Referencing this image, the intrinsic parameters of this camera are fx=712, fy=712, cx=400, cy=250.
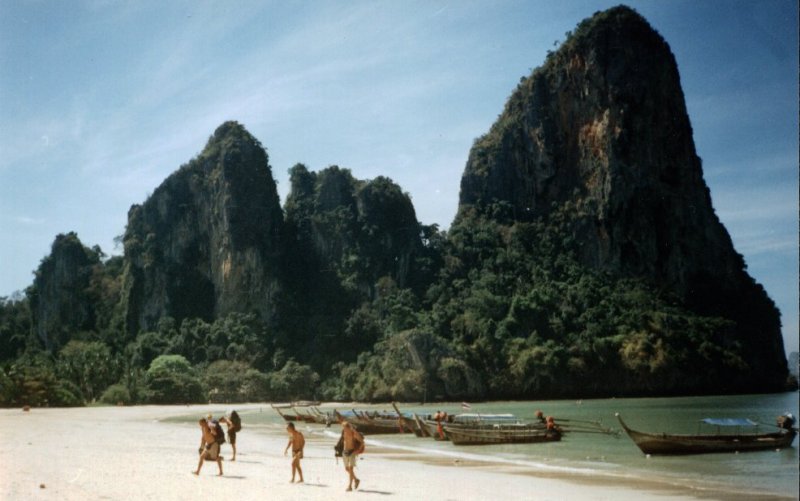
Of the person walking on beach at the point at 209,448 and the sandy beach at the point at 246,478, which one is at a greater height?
the person walking on beach at the point at 209,448

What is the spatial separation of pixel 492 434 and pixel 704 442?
692 cm

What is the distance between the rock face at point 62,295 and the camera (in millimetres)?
92938

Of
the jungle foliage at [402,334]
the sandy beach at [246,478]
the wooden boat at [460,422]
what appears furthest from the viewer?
the jungle foliage at [402,334]

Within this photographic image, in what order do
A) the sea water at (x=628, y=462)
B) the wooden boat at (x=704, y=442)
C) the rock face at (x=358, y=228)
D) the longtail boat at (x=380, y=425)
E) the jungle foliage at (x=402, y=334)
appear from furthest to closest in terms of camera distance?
the rock face at (x=358, y=228) → the jungle foliage at (x=402, y=334) → the longtail boat at (x=380, y=425) → the wooden boat at (x=704, y=442) → the sea water at (x=628, y=462)

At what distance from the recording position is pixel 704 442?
2189 cm

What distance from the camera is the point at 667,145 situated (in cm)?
8806

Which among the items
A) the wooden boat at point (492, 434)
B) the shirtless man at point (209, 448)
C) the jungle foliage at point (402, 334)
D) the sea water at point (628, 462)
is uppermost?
the jungle foliage at point (402, 334)

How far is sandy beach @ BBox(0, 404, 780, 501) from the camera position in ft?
42.5

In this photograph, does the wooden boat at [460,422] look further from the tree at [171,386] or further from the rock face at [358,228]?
the rock face at [358,228]

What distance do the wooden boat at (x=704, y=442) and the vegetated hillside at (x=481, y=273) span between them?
42.5 metres

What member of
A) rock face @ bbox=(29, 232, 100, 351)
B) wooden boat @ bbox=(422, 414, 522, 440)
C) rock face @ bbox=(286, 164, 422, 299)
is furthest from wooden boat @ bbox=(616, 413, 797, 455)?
rock face @ bbox=(29, 232, 100, 351)

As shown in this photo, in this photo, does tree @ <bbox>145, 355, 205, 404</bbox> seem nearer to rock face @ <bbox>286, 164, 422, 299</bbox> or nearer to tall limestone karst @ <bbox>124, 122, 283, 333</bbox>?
tall limestone karst @ <bbox>124, 122, 283, 333</bbox>

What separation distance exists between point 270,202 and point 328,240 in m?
8.95

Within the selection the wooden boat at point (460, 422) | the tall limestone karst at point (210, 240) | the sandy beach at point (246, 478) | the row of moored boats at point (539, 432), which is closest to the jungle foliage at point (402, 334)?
the tall limestone karst at point (210, 240)
